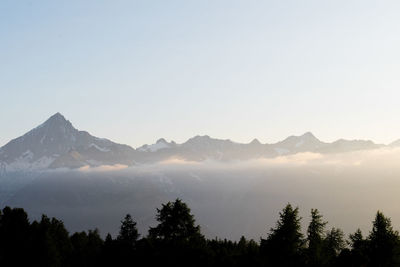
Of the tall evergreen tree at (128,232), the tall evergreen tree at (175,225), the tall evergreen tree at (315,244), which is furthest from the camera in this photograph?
the tall evergreen tree at (128,232)

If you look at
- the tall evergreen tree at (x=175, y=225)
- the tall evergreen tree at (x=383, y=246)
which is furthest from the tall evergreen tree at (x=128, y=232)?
the tall evergreen tree at (x=383, y=246)

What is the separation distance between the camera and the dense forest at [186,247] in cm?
5350

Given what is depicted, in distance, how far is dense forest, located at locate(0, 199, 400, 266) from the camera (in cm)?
5350

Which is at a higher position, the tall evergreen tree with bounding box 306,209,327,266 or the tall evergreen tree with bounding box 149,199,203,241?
the tall evergreen tree with bounding box 149,199,203,241

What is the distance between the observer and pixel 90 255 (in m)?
81.0

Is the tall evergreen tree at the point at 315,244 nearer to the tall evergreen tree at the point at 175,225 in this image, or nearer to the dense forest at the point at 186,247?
the dense forest at the point at 186,247

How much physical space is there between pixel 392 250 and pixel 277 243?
39.9 ft

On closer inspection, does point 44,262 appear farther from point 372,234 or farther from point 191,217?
point 372,234

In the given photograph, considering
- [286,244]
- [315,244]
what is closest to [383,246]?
[315,244]

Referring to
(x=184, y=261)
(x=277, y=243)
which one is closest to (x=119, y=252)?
(x=184, y=261)

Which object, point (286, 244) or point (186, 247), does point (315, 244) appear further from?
point (186, 247)

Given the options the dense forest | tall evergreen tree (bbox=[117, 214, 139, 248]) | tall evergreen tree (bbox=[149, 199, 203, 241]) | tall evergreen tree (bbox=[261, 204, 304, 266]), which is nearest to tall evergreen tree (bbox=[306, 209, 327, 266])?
the dense forest

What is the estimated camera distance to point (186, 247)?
195ft

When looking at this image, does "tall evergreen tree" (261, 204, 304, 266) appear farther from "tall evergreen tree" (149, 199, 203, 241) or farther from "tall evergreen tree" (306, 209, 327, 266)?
"tall evergreen tree" (149, 199, 203, 241)
